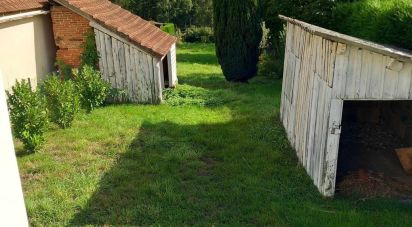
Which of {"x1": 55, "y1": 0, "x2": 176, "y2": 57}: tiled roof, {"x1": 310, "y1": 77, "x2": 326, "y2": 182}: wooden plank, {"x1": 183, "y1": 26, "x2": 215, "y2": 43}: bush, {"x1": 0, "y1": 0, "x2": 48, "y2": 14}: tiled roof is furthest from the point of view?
{"x1": 183, "y1": 26, "x2": 215, "y2": 43}: bush

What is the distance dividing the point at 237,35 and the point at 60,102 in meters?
10.1

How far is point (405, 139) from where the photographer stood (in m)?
9.84

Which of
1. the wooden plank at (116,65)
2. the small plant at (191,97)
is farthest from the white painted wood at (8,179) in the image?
the small plant at (191,97)

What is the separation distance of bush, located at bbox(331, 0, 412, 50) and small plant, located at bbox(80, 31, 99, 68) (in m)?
8.27

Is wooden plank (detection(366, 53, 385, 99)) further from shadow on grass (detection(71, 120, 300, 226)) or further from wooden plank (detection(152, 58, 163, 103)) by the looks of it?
wooden plank (detection(152, 58, 163, 103))

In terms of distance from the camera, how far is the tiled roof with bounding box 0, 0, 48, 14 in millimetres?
10905

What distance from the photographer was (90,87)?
12.1 m

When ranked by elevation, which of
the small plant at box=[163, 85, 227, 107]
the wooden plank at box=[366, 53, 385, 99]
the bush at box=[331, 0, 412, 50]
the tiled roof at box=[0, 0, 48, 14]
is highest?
the tiled roof at box=[0, 0, 48, 14]

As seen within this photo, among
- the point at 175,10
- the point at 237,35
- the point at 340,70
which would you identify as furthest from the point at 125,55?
the point at 175,10

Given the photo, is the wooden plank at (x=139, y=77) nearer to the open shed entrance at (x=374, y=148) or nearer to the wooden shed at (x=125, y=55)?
the wooden shed at (x=125, y=55)

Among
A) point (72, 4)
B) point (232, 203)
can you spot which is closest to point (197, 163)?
point (232, 203)

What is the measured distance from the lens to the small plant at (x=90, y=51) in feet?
42.8

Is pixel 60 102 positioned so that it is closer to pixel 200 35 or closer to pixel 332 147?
pixel 332 147

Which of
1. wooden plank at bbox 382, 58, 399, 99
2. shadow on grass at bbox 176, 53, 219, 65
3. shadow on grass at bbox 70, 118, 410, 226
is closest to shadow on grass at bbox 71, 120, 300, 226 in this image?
shadow on grass at bbox 70, 118, 410, 226
